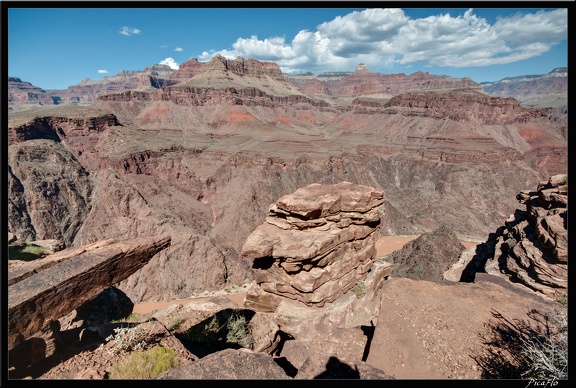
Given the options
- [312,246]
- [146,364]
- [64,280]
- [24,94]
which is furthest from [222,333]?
[24,94]

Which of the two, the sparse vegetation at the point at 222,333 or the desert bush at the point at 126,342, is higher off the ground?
the desert bush at the point at 126,342

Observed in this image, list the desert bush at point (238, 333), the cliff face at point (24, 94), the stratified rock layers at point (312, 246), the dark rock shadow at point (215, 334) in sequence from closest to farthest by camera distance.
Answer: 1. the dark rock shadow at point (215, 334)
2. the desert bush at point (238, 333)
3. the stratified rock layers at point (312, 246)
4. the cliff face at point (24, 94)

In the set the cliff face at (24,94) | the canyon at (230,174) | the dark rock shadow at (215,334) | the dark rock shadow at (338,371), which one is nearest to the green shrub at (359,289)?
the canyon at (230,174)

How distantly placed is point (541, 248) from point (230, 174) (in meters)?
44.0

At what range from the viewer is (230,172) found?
5191 centimetres

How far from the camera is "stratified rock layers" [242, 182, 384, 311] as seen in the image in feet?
38.0

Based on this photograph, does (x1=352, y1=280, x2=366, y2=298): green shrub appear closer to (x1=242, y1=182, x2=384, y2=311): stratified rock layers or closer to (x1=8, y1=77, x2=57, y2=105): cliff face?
(x1=242, y1=182, x2=384, y2=311): stratified rock layers

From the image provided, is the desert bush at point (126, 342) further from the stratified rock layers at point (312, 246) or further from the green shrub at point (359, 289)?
the green shrub at point (359, 289)

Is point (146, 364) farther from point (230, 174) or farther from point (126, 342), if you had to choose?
point (230, 174)

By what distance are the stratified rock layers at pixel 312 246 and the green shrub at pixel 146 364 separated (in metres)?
4.94

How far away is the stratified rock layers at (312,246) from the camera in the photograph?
38.0 ft
